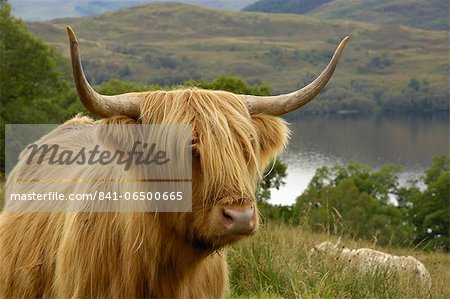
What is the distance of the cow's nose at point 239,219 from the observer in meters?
3.12

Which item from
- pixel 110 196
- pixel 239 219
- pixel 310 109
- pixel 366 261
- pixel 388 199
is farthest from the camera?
pixel 310 109

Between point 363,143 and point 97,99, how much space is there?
262 feet

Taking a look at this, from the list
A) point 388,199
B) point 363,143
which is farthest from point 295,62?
point 388,199

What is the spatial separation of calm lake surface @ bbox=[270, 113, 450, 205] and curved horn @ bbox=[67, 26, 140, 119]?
1396 inches

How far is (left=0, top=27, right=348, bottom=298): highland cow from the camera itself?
3.28m

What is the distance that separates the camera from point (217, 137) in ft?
11.1

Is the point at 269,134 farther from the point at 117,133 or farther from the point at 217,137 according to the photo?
the point at 117,133

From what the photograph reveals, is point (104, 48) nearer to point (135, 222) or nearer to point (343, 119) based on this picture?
point (343, 119)

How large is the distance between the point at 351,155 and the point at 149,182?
67942 mm

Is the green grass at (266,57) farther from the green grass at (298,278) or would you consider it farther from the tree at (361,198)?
A: the green grass at (298,278)

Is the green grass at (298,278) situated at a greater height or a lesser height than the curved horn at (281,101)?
lesser

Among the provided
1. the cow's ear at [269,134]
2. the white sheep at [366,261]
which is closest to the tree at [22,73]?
Result: the white sheep at [366,261]

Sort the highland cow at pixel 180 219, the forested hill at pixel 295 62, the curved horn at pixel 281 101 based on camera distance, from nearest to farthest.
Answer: the highland cow at pixel 180 219 → the curved horn at pixel 281 101 → the forested hill at pixel 295 62

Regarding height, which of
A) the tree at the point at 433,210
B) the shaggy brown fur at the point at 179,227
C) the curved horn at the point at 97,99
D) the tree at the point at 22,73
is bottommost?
the tree at the point at 433,210
